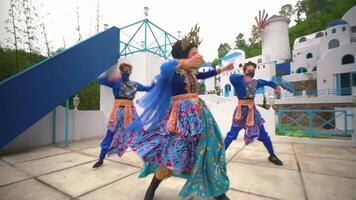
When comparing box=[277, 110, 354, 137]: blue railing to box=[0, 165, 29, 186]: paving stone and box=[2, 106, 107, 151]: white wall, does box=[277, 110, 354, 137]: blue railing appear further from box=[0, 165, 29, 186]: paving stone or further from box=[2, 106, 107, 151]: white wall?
box=[2, 106, 107, 151]: white wall

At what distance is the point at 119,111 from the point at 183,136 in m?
1.75

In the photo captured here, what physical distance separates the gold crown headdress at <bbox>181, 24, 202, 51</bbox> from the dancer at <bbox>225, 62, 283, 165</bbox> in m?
1.65

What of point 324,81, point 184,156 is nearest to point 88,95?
point 184,156

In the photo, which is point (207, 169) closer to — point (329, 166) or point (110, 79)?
point (110, 79)

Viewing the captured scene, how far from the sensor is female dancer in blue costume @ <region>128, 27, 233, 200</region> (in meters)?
1.35

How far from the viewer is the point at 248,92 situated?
115 inches

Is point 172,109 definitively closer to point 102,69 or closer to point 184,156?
point 184,156

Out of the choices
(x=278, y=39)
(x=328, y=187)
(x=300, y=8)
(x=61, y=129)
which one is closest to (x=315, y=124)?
(x=278, y=39)

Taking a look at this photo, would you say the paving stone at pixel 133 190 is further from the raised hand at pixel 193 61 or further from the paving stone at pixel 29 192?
the raised hand at pixel 193 61

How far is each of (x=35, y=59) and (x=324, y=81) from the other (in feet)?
54.2

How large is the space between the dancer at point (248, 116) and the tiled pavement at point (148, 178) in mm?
356

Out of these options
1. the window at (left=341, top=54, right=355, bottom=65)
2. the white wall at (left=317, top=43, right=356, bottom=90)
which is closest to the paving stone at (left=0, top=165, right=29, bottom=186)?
the white wall at (left=317, top=43, right=356, bottom=90)

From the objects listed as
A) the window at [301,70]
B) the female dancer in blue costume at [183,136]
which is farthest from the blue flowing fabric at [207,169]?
the window at [301,70]

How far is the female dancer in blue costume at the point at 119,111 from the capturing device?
8.95 ft
